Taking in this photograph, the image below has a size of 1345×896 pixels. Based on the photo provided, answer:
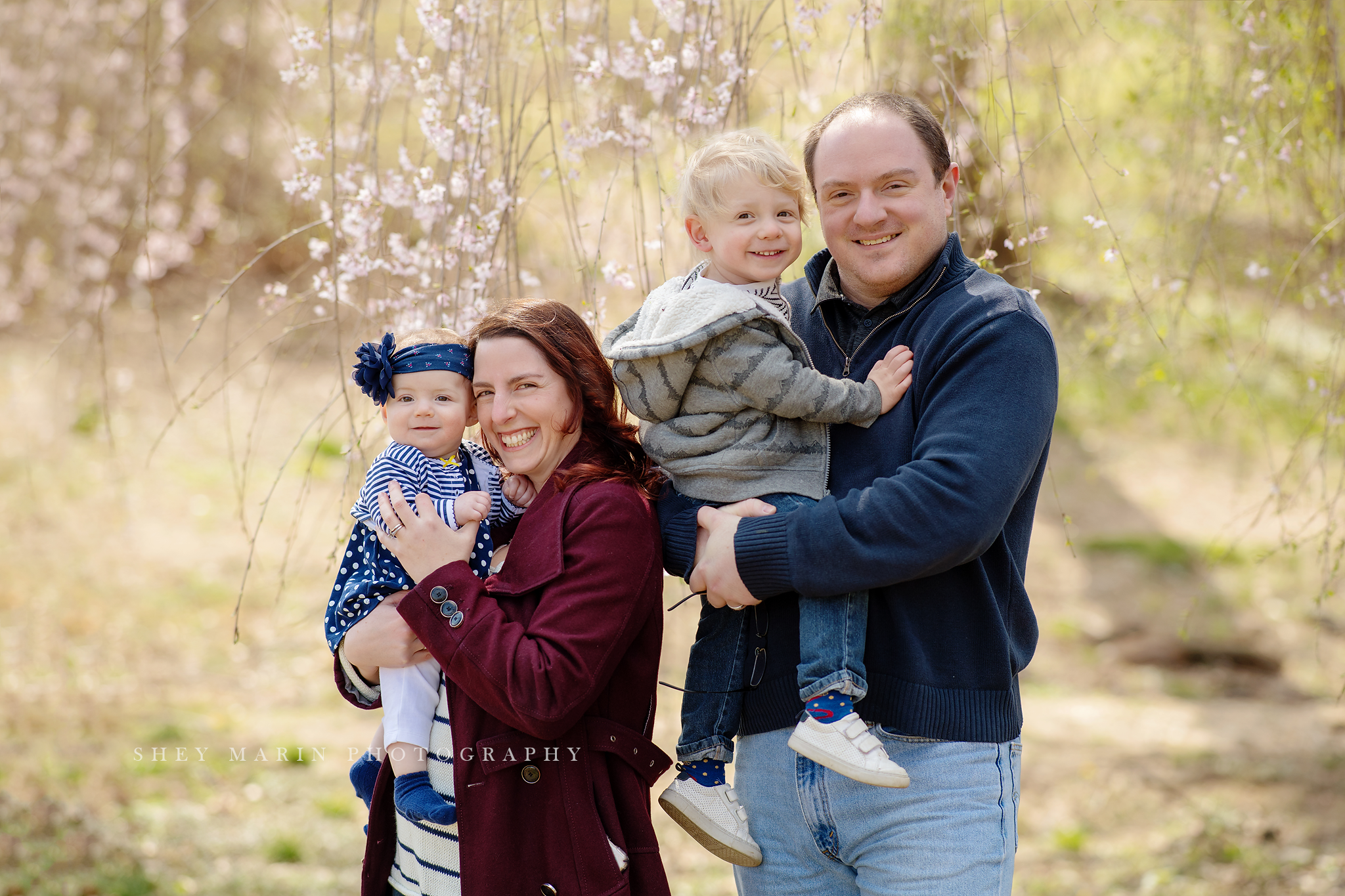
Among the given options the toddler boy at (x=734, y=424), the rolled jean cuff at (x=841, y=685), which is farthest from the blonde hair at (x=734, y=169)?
the rolled jean cuff at (x=841, y=685)

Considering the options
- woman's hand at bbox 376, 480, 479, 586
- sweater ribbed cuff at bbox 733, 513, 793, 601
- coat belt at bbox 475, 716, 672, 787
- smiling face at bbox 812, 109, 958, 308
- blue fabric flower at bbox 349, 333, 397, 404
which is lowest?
coat belt at bbox 475, 716, 672, 787

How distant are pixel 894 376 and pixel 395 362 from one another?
869 mm

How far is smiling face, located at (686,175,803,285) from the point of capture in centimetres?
204

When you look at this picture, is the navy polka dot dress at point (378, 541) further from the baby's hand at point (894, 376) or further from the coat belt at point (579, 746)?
the baby's hand at point (894, 376)

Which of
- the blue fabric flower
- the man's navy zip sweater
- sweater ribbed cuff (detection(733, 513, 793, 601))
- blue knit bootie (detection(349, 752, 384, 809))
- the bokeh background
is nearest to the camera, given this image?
the man's navy zip sweater

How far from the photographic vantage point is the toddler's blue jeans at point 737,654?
5.81 feet

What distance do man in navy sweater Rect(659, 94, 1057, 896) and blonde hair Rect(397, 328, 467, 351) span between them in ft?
1.60

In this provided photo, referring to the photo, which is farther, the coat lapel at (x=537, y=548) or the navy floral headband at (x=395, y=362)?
the navy floral headband at (x=395, y=362)

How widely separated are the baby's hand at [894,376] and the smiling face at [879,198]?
5.6 inches

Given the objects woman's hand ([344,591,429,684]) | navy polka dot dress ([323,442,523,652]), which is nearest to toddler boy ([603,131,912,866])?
navy polka dot dress ([323,442,523,652])

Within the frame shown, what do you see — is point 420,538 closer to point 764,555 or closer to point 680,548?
point 680,548

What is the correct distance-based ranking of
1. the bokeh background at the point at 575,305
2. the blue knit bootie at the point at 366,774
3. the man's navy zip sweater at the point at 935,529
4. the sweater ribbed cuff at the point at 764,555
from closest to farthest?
the man's navy zip sweater at the point at 935,529
the sweater ribbed cuff at the point at 764,555
the blue knit bootie at the point at 366,774
the bokeh background at the point at 575,305

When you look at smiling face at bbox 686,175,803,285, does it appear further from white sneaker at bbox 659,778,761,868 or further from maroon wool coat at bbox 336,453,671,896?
white sneaker at bbox 659,778,761,868

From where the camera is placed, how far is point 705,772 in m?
1.92
